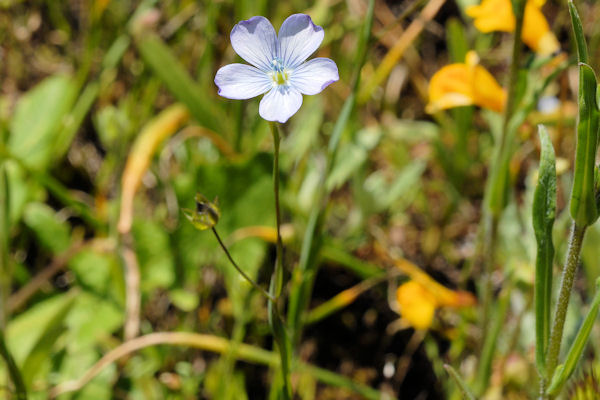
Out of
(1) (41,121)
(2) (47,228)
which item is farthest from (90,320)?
(1) (41,121)

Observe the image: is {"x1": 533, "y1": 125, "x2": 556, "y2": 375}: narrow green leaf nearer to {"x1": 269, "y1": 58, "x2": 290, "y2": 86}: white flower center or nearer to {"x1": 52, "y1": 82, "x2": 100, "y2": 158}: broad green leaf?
{"x1": 269, "y1": 58, "x2": 290, "y2": 86}: white flower center

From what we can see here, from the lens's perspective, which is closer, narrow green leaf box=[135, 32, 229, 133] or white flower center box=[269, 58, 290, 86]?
white flower center box=[269, 58, 290, 86]

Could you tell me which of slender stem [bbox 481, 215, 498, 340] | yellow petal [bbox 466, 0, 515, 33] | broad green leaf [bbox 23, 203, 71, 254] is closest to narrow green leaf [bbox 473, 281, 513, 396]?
slender stem [bbox 481, 215, 498, 340]

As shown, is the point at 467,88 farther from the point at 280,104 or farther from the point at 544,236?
the point at 280,104

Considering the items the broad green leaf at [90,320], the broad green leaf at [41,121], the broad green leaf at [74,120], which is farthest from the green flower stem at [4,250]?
the broad green leaf at [74,120]

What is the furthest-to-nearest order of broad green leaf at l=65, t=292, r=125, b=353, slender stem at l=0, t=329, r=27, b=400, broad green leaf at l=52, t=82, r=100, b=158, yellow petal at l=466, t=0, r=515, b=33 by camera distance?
1. broad green leaf at l=52, t=82, r=100, b=158
2. broad green leaf at l=65, t=292, r=125, b=353
3. yellow petal at l=466, t=0, r=515, b=33
4. slender stem at l=0, t=329, r=27, b=400

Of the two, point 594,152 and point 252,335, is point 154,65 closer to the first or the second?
point 252,335
